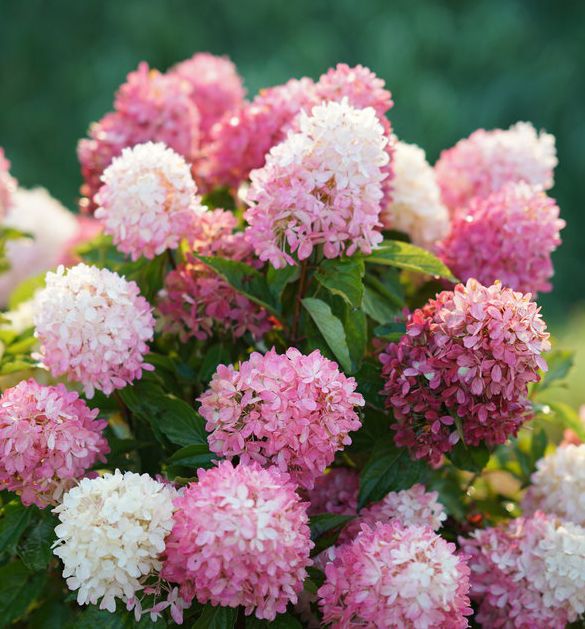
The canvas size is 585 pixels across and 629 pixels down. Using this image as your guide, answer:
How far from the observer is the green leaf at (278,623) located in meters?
0.79

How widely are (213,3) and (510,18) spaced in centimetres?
135

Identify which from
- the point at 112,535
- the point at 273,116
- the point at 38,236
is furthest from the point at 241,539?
the point at 38,236

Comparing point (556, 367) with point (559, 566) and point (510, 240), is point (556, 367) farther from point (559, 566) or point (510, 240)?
point (559, 566)

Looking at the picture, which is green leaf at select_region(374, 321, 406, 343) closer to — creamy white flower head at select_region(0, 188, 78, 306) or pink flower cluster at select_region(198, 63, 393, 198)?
pink flower cluster at select_region(198, 63, 393, 198)

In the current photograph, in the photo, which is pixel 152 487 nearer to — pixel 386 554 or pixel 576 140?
pixel 386 554

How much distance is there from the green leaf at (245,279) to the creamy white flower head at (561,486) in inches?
14.0

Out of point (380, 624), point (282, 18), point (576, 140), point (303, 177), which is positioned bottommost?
point (380, 624)

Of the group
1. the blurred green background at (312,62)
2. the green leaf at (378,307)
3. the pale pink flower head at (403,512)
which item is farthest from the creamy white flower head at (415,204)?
the blurred green background at (312,62)

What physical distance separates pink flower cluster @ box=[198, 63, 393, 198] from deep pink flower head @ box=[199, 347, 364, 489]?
0.31 m

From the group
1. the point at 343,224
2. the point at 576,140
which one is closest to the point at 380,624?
the point at 343,224

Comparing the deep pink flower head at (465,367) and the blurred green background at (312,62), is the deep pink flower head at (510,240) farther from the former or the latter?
the blurred green background at (312,62)

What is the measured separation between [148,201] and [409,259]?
270 mm

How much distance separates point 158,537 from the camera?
71cm

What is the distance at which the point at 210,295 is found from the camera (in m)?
0.93
